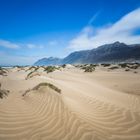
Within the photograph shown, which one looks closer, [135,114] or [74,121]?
[74,121]

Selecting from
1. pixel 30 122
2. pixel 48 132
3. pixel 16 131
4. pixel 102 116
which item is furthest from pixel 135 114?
pixel 16 131

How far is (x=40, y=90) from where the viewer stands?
7094mm

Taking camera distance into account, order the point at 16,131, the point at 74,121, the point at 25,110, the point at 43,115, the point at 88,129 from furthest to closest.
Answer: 1. the point at 25,110
2. the point at 43,115
3. the point at 74,121
4. the point at 88,129
5. the point at 16,131

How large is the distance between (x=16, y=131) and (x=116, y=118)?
9.61 ft

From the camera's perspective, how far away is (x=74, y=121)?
425 centimetres

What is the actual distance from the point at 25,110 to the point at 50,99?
1295 mm

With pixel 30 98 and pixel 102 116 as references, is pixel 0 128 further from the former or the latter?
pixel 102 116

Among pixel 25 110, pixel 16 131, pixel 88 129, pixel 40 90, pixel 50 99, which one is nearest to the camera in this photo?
pixel 16 131

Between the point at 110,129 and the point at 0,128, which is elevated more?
the point at 0,128

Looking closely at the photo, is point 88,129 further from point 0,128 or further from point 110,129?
point 0,128

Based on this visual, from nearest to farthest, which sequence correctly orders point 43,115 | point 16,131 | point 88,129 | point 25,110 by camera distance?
point 16,131, point 88,129, point 43,115, point 25,110

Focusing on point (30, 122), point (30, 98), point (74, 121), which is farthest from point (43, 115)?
point (30, 98)

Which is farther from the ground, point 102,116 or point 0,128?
point 0,128

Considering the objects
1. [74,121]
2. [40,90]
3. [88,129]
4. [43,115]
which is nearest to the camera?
[88,129]
